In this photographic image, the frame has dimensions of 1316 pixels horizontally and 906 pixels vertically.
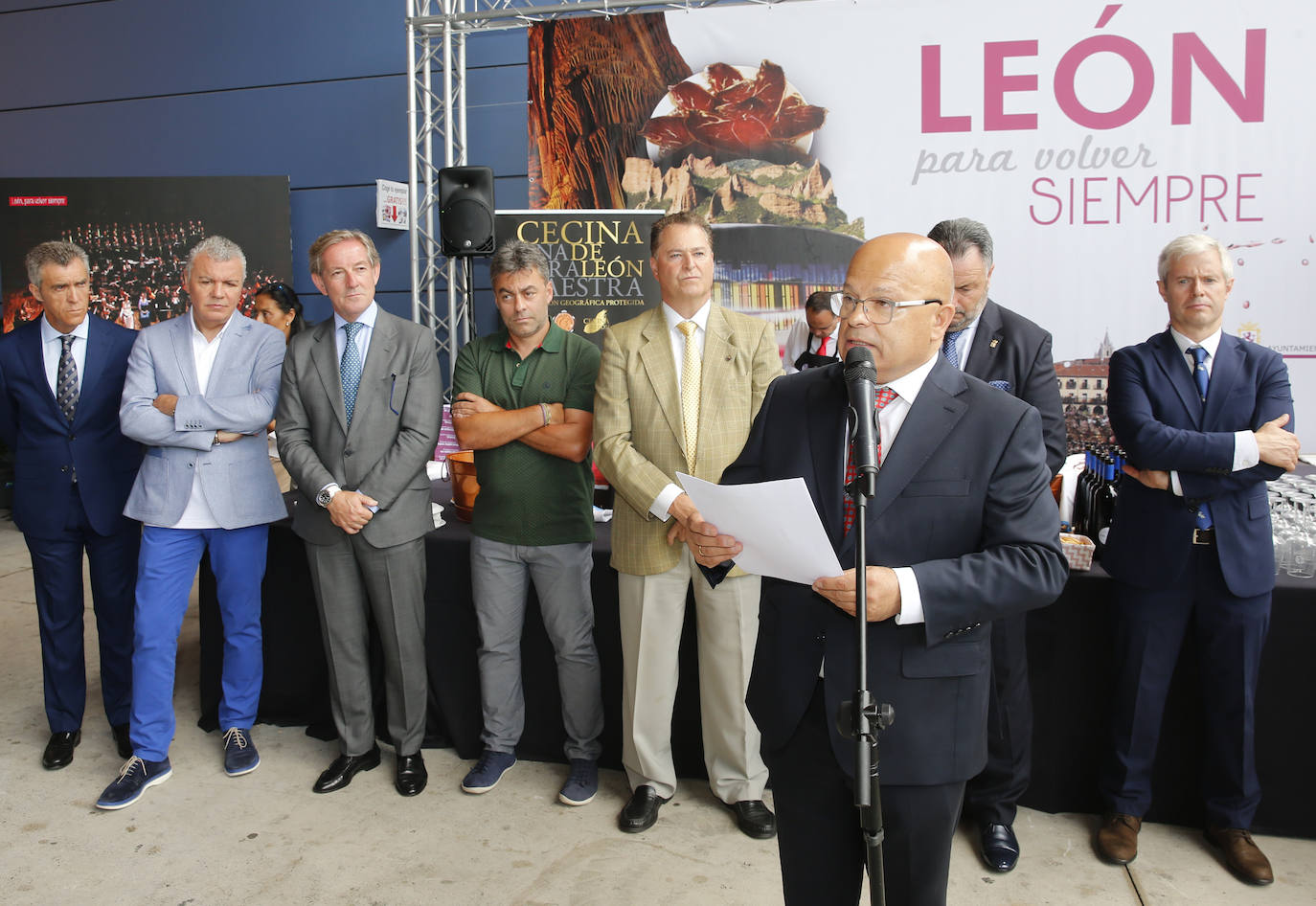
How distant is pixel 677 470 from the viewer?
254cm

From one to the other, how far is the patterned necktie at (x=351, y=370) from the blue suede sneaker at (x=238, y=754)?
1212mm

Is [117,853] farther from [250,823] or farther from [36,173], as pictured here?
[36,173]

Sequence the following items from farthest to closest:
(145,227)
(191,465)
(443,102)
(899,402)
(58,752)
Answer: (145,227)
(443,102)
(58,752)
(191,465)
(899,402)

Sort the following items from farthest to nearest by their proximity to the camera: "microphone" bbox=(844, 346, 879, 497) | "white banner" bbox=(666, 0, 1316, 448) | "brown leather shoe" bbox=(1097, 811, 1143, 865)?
"white banner" bbox=(666, 0, 1316, 448) < "brown leather shoe" bbox=(1097, 811, 1143, 865) < "microphone" bbox=(844, 346, 879, 497)

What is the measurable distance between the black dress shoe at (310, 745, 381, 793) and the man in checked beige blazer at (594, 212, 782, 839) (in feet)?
2.88

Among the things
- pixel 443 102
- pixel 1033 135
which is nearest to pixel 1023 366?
pixel 1033 135

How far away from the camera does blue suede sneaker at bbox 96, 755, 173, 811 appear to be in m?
2.85

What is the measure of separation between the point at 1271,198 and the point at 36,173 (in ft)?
29.2

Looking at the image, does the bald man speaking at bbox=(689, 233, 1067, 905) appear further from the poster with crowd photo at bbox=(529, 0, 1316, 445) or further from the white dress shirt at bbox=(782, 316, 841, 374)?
the poster with crowd photo at bbox=(529, 0, 1316, 445)

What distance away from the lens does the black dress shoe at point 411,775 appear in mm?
2943

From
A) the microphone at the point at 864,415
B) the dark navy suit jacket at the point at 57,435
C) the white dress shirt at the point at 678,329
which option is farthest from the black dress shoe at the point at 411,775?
the microphone at the point at 864,415

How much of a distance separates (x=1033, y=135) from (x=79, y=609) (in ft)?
16.5

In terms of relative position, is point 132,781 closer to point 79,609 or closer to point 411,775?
point 79,609

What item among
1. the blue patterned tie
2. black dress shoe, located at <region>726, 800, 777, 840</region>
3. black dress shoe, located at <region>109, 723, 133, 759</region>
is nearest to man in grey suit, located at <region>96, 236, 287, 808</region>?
black dress shoe, located at <region>109, 723, 133, 759</region>
